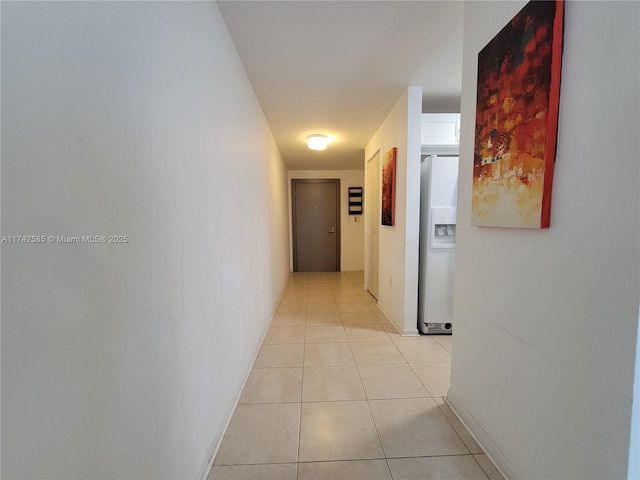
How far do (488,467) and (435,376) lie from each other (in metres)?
0.72

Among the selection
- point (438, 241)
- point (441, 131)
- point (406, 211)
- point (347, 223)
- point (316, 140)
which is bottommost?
point (438, 241)

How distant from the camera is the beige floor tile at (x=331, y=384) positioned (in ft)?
5.50

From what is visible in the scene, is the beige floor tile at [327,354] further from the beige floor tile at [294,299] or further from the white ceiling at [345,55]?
the white ceiling at [345,55]

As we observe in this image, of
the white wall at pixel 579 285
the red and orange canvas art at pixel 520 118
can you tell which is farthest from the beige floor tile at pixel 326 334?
the red and orange canvas art at pixel 520 118

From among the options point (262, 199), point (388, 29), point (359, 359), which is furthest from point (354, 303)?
point (388, 29)

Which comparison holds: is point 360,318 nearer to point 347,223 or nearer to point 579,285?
point 579,285

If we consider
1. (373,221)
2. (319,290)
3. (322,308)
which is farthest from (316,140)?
(319,290)

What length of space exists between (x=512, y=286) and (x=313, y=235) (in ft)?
16.0

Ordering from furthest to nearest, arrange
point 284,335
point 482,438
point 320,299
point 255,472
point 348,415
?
1. point 320,299
2. point 284,335
3. point 348,415
4. point 482,438
5. point 255,472

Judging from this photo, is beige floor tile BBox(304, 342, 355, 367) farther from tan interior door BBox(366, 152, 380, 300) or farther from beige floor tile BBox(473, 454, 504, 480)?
tan interior door BBox(366, 152, 380, 300)

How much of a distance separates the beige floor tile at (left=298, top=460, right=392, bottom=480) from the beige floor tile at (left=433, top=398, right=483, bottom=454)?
0.47 m

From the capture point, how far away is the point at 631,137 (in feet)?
2.22

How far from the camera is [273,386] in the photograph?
1788 millimetres

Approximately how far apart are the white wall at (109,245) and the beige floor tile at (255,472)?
10cm
